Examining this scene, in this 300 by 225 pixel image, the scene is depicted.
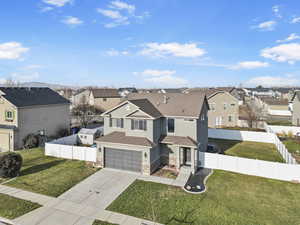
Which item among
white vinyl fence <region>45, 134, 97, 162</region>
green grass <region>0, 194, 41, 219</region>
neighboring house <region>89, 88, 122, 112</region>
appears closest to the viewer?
green grass <region>0, 194, 41, 219</region>

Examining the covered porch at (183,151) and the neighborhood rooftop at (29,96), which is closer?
the covered porch at (183,151)

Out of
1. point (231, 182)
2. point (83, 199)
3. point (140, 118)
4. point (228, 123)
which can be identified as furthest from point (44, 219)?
point (228, 123)

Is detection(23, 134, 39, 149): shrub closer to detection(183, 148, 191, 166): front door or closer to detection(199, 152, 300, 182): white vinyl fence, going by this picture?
detection(183, 148, 191, 166): front door

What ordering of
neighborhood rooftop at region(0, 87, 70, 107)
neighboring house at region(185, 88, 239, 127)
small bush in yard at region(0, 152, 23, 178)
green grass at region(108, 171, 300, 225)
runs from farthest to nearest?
neighboring house at region(185, 88, 239, 127) → neighborhood rooftop at region(0, 87, 70, 107) → small bush in yard at region(0, 152, 23, 178) → green grass at region(108, 171, 300, 225)

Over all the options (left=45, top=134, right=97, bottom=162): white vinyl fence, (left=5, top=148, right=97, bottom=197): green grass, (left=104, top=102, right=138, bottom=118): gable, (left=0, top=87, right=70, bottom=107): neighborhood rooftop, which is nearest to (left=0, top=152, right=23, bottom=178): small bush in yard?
(left=5, top=148, right=97, bottom=197): green grass

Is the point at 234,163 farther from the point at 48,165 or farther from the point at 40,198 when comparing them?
the point at 48,165

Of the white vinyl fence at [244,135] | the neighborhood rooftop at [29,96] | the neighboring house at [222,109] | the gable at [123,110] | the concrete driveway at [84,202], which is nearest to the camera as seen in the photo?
the concrete driveway at [84,202]

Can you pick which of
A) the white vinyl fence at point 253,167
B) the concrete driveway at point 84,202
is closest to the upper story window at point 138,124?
the concrete driveway at point 84,202

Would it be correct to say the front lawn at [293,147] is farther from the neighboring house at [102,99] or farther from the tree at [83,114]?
the neighboring house at [102,99]
